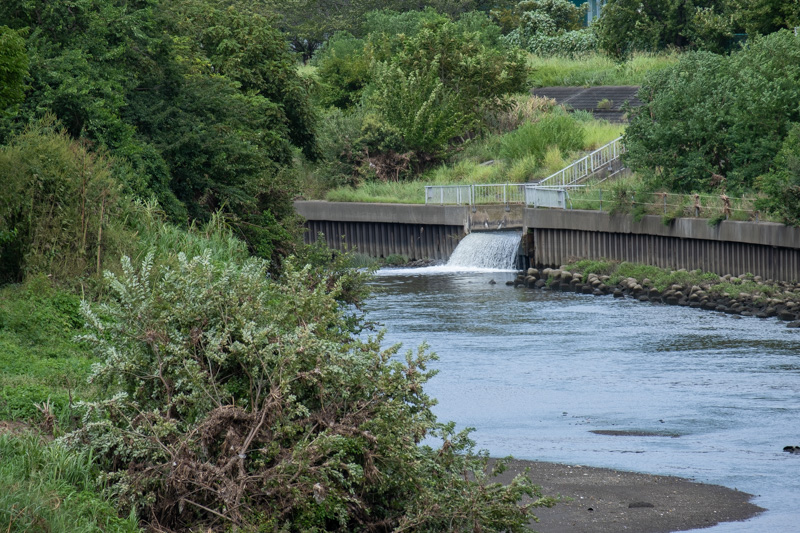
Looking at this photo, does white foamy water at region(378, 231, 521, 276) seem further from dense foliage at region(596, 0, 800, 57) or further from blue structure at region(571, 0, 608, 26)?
blue structure at region(571, 0, 608, 26)

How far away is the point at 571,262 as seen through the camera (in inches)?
1470

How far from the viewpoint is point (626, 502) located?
12.5 metres

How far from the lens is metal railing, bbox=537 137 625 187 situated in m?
43.8

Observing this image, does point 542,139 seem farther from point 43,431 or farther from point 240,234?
point 43,431

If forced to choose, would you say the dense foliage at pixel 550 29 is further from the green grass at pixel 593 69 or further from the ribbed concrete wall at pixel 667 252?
the ribbed concrete wall at pixel 667 252

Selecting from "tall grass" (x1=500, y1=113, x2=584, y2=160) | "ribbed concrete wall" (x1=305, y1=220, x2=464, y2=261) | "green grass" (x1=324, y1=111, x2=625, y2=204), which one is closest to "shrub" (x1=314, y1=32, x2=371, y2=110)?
Answer: "green grass" (x1=324, y1=111, x2=625, y2=204)

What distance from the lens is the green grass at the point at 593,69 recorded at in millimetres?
58312

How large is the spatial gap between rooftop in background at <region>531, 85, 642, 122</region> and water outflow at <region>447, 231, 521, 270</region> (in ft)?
46.8

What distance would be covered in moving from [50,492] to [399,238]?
36.3m

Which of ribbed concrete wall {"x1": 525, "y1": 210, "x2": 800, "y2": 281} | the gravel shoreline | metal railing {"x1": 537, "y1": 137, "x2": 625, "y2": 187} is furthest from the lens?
metal railing {"x1": 537, "y1": 137, "x2": 625, "y2": 187}

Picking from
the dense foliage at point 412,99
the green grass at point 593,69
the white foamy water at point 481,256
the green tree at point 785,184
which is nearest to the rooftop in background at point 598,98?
the green grass at point 593,69

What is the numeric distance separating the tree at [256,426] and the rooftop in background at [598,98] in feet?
148

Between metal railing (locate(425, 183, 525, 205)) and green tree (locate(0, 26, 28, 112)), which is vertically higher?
green tree (locate(0, 26, 28, 112))

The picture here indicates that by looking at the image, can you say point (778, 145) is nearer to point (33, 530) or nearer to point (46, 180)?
point (46, 180)
